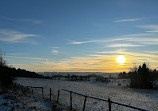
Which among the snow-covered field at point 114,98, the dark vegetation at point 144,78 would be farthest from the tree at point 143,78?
the snow-covered field at point 114,98

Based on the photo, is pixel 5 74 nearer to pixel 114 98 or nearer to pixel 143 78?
pixel 114 98

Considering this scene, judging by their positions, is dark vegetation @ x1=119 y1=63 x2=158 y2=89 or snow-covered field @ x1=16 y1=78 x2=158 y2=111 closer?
snow-covered field @ x1=16 y1=78 x2=158 y2=111

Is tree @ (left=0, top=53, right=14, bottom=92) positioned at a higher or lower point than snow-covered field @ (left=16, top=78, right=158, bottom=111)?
higher

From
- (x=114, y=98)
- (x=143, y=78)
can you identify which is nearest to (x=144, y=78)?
(x=143, y=78)

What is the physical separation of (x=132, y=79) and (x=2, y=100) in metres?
33.9

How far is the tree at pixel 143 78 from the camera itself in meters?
36.5

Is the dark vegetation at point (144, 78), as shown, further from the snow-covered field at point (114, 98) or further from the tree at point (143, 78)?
the snow-covered field at point (114, 98)

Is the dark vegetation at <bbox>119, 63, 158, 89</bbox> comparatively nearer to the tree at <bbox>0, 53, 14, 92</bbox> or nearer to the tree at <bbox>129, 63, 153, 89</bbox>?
the tree at <bbox>129, 63, 153, 89</bbox>

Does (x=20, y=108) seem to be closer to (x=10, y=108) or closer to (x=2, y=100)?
(x=10, y=108)

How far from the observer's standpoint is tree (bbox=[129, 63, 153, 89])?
3653 centimetres

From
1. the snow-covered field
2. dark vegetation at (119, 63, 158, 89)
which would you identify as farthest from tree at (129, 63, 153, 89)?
the snow-covered field

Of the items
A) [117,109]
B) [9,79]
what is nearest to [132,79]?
[117,109]

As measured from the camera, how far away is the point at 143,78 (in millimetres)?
37094

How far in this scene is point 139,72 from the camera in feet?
125
